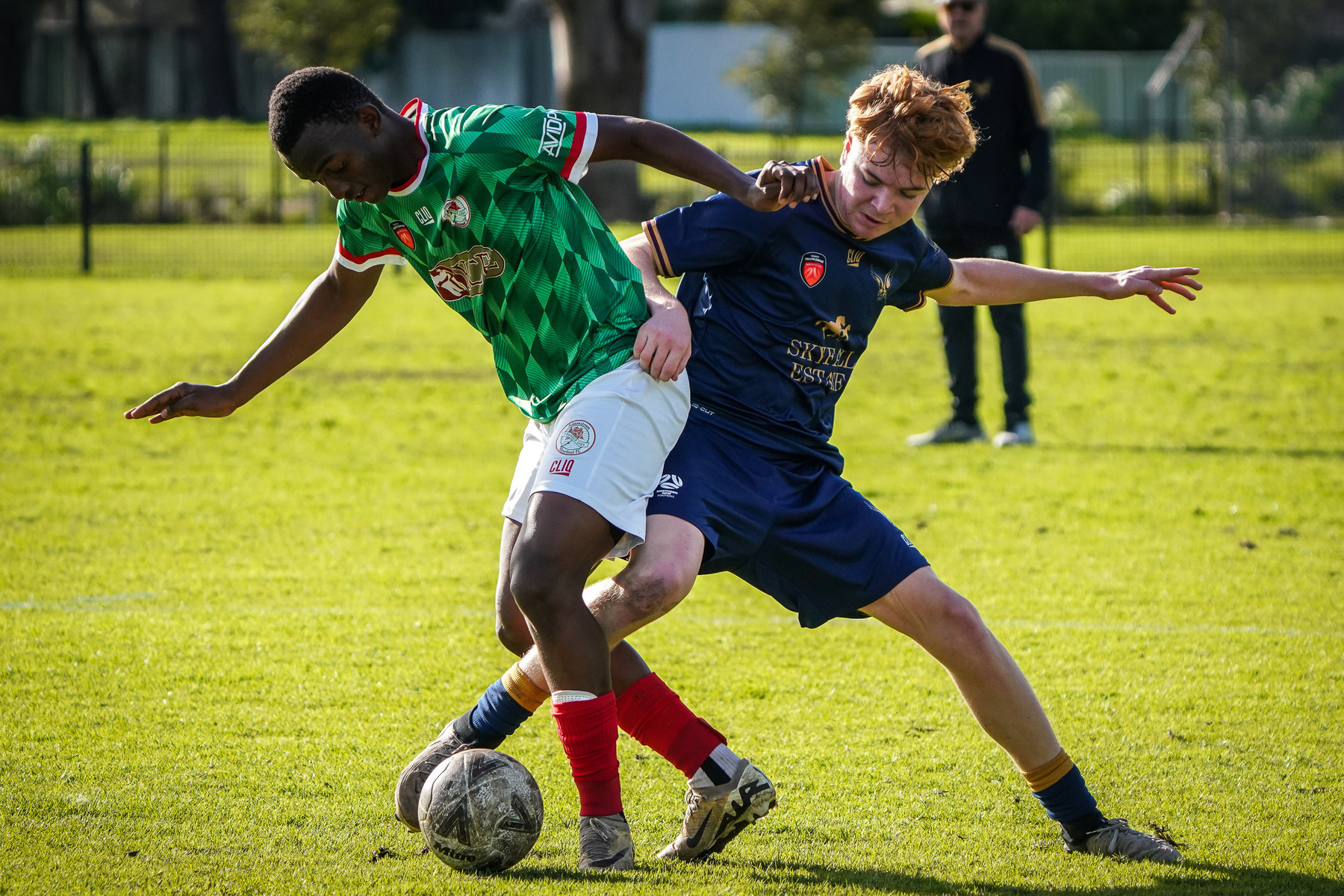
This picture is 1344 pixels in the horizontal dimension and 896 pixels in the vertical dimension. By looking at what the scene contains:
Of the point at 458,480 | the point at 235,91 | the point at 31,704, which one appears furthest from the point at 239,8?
the point at 31,704

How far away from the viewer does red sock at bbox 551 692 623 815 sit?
346 centimetres

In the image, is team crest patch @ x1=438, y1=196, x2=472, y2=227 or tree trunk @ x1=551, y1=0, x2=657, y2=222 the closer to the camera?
team crest patch @ x1=438, y1=196, x2=472, y2=227

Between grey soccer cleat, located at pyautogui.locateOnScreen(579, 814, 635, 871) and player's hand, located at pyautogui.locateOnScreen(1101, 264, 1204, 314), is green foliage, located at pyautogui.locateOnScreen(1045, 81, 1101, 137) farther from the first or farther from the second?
grey soccer cleat, located at pyautogui.locateOnScreen(579, 814, 635, 871)

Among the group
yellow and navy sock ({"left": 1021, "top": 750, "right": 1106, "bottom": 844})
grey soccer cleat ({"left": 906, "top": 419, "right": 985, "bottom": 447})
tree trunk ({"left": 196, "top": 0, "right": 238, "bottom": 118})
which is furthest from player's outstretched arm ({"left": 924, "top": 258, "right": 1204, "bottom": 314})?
tree trunk ({"left": 196, "top": 0, "right": 238, "bottom": 118})

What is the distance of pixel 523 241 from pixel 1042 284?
4.92ft

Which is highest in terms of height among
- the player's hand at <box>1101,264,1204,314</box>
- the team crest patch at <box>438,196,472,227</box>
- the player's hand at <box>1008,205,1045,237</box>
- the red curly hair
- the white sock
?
the red curly hair

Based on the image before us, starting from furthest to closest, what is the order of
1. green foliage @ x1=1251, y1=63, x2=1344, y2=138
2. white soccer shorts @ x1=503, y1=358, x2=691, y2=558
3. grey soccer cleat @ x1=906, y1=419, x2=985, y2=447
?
green foliage @ x1=1251, y1=63, x2=1344, y2=138 < grey soccer cleat @ x1=906, y1=419, x2=985, y2=447 < white soccer shorts @ x1=503, y1=358, x2=691, y2=558

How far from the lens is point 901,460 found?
9250 mm

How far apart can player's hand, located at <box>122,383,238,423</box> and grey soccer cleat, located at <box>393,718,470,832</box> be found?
1.09 metres

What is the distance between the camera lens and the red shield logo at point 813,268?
12.8ft

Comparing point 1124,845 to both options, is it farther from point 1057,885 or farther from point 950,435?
point 950,435

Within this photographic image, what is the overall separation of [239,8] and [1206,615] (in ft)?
144

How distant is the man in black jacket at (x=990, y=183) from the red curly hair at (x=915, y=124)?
568cm

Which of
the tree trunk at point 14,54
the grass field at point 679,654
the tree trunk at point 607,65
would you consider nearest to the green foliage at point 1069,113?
the tree trunk at point 607,65
